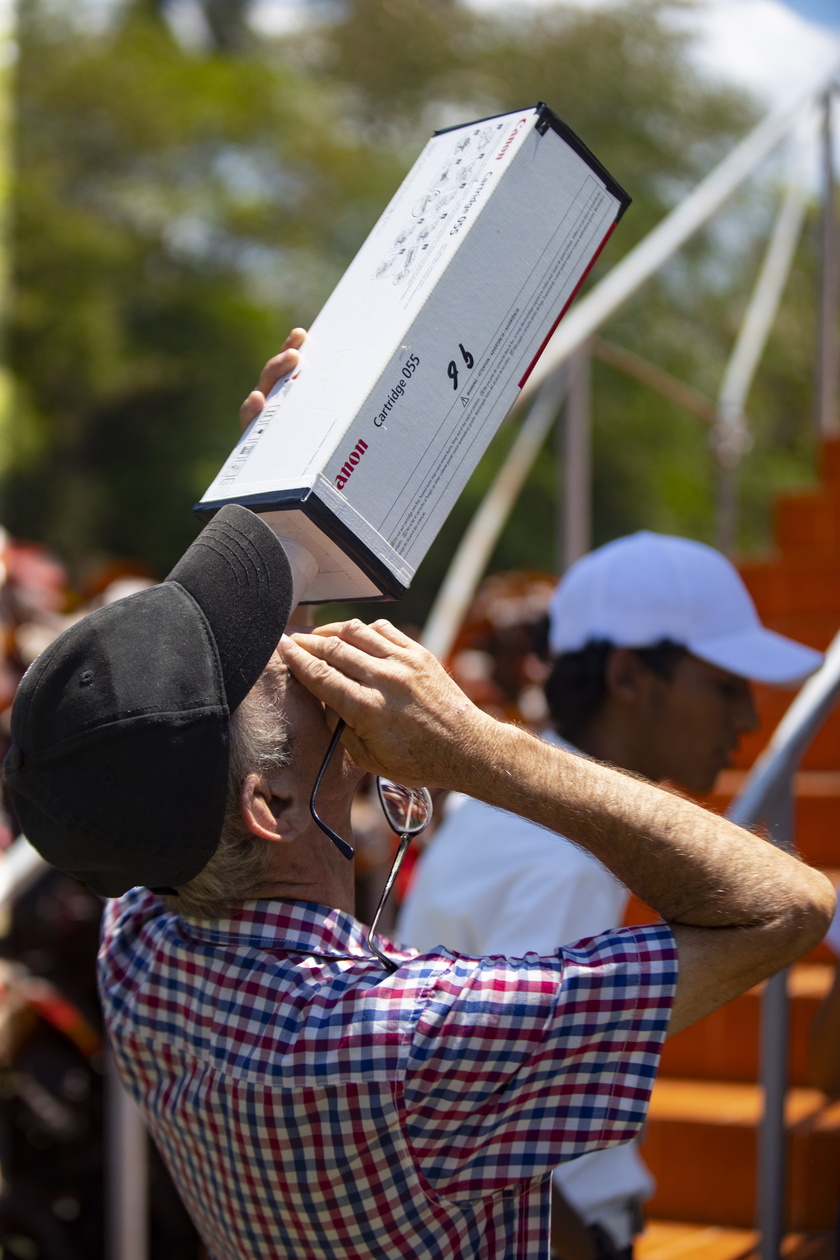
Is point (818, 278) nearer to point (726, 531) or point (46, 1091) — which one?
point (726, 531)

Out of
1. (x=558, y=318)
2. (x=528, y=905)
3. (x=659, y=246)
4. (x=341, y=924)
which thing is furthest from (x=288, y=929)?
(x=659, y=246)

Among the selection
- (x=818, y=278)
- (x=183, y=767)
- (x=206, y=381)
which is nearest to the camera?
(x=183, y=767)

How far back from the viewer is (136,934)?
1.47 meters

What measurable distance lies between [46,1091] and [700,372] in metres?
21.8

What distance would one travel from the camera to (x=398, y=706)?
1.17m

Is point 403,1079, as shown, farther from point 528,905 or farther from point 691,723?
point 691,723

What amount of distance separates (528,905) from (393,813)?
1.52 feet

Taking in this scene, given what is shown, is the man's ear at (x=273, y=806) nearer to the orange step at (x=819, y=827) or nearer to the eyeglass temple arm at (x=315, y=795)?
the eyeglass temple arm at (x=315, y=795)

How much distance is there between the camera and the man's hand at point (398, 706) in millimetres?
1173

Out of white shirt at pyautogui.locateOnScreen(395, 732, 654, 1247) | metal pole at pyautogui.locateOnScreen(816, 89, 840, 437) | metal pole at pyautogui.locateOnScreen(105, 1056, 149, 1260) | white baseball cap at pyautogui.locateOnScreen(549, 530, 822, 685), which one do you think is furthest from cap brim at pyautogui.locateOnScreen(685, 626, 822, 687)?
metal pole at pyautogui.locateOnScreen(816, 89, 840, 437)

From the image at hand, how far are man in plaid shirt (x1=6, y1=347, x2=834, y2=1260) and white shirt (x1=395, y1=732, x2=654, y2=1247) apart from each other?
17.2 inches

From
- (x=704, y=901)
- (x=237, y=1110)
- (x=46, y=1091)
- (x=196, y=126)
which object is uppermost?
(x=196, y=126)

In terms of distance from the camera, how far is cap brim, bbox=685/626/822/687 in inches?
78.4

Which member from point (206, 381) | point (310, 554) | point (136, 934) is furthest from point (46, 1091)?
point (206, 381)
